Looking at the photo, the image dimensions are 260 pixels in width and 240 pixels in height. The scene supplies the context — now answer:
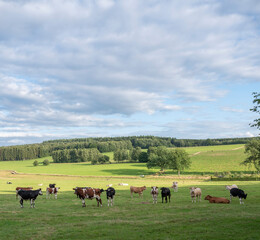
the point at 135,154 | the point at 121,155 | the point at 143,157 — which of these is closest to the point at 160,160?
the point at 143,157

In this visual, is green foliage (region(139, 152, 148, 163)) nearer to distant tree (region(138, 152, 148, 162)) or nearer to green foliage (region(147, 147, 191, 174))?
distant tree (region(138, 152, 148, 162))

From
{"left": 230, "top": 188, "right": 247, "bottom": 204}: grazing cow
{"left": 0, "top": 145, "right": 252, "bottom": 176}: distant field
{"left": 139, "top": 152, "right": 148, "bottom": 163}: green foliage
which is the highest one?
{"left": 230, "top": 188, "right": 247, "bottom": 204}: grazing cow

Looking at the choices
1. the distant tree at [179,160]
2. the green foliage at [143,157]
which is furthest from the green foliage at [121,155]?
the distant tree at [179,160]

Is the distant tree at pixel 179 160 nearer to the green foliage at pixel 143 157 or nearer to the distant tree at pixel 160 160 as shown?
the distant tree at pixel 160 160

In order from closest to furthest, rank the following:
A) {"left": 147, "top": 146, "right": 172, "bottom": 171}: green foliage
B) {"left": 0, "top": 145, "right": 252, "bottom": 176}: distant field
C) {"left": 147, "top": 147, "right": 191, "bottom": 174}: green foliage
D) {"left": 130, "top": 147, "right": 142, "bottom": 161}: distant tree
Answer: {"left": 147, "top": 147, "right": 191, "bottom": 174}: green foliage
{"left": 0, "top": 145, "right": 252, "bottom": 176}: distant field
{"left": 147, "top": 146, "right": 172, "bottom": 171}: green foliage
{"left": 130, "top": 147, "right": 142, "bottom": 161}: distant tree

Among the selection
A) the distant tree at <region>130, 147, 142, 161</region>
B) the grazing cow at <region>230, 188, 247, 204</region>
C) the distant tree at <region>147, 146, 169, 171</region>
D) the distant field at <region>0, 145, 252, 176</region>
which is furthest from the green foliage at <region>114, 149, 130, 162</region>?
the grazing cow at <region>230, 188, 247, 204</region>

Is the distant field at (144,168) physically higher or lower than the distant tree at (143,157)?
lower

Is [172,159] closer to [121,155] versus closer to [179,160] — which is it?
[179,160]

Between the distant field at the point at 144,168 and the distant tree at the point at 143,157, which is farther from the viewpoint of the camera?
the distant tree at the point at 143,157

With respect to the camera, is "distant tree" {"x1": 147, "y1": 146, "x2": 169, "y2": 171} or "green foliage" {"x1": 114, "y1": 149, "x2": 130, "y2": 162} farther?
"green foliage" {"x1": 114, "y1": 149, "x2": 130, "y2": 162}

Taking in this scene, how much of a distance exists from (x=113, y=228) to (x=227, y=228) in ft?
22.7

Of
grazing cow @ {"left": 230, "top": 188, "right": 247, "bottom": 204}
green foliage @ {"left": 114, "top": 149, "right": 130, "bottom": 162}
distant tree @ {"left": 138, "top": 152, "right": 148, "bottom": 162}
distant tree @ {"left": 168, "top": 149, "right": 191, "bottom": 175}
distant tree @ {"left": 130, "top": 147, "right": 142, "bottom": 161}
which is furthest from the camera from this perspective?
green foliage @ {"left": 114, "top": 149, "right": 130, "bottom": 162}

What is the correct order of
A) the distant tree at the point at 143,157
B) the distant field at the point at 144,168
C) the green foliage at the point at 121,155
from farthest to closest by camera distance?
the green foliage at the point at 121,155, the distant tree at the point at 143,157, the distant field at the point at 144,168

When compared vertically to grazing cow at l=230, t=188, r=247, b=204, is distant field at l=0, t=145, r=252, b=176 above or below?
below
